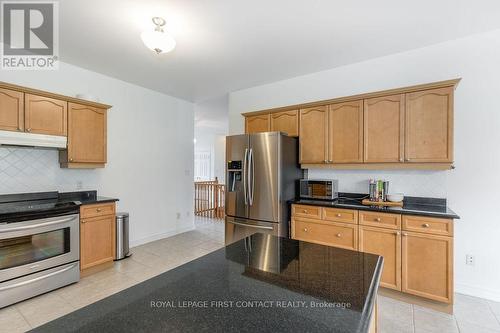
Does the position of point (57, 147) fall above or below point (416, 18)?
below

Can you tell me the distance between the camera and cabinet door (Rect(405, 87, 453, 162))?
2.51 metres

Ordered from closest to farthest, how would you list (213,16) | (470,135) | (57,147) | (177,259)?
1. (213,16)
2. (470,135)
3. (57,147)
4. (177,259)

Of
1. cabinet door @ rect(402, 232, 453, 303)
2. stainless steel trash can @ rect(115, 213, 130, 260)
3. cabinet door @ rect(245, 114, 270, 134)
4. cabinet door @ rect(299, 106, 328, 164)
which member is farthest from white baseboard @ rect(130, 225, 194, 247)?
cabinet door @ rect(402, 232, 453, 303)

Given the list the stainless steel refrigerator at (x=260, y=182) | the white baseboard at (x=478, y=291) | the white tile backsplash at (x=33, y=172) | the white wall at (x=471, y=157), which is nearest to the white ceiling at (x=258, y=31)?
the white wall at (x=471, y=157)

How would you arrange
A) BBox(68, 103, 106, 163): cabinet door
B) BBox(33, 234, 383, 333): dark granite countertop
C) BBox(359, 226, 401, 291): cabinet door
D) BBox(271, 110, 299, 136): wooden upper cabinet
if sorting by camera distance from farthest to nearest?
→ BBox(271, 110, 299, 136): wooden upper cabinet → BBox(68, 103, 106, 163): cabinet door → BBox(359, 226, 401, 291): cabinet door → BBox(33, 234, 383, 333): dark granite countertop

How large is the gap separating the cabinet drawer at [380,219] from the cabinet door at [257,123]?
6.08 feet

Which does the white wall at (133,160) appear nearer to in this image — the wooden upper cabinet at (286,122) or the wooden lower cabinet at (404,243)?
the wooden upper cabinet at (286,122)

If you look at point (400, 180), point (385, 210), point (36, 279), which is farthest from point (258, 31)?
point (36, 279)

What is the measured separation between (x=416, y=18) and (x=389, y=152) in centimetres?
133

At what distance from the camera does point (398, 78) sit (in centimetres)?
308

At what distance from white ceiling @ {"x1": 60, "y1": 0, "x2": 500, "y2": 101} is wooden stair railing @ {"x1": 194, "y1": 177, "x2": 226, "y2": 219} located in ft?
11.7

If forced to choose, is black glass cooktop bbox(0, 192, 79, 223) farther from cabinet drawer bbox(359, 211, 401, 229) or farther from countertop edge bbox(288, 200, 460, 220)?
cabinet drawer bbox(359, 211, 401, 229)

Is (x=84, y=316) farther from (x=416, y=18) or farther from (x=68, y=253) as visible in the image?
(x=416, y=18)

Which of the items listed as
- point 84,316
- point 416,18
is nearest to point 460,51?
point 416,18
